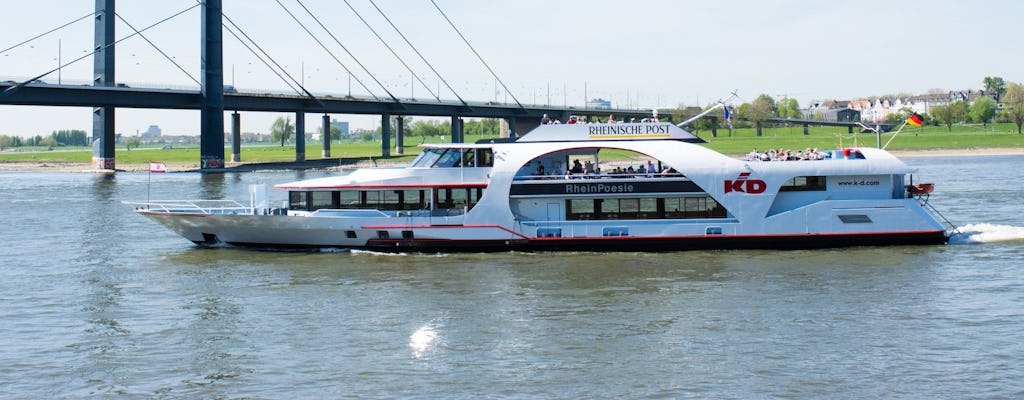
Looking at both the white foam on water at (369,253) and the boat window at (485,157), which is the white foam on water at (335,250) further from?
the boat window at (485,157)

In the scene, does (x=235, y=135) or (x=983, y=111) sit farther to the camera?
(x=983, y=111)

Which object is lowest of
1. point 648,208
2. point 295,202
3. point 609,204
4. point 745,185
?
point 648,208

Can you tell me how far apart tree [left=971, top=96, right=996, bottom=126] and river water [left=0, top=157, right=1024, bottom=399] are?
516ft

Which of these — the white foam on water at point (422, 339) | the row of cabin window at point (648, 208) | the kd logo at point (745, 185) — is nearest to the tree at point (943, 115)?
the kd logo at point (745, 185)

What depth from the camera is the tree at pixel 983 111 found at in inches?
7185

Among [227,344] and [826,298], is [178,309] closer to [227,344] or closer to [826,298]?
[227,344]

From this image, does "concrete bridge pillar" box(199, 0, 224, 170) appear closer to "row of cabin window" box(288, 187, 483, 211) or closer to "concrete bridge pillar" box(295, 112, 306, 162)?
"concrete bridge pillar" box(295, 112, 306, 162)

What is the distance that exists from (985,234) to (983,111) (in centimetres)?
15884

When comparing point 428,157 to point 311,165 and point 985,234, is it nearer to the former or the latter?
point 985,234

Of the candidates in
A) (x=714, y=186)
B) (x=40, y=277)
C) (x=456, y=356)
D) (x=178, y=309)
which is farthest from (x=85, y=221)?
(x=456, y=356)

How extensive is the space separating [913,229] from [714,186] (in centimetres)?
629

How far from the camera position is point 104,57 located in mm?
100375

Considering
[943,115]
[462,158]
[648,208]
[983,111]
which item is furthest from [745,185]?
[983,111]

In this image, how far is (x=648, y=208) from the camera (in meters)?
35.1
